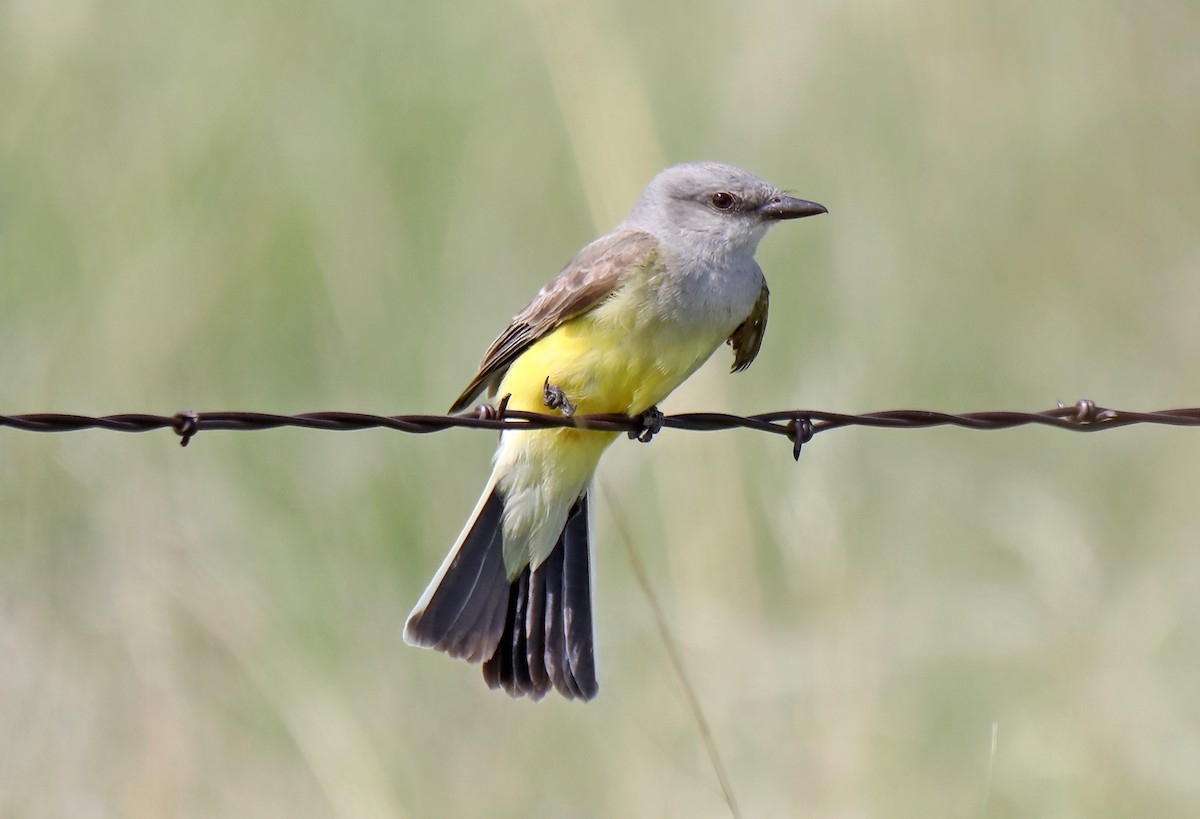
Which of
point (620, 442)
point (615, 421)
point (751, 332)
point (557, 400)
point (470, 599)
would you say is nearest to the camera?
point (615, 421)

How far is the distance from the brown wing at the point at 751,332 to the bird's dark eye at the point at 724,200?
295mm

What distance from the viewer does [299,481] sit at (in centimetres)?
657

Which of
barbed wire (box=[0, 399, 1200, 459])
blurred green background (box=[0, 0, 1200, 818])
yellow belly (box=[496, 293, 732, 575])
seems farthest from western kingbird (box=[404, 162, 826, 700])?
blurred green background (box=[0, 0, 1200, 818])

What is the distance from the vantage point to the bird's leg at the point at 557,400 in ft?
14.4

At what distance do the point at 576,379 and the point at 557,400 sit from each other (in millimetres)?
82

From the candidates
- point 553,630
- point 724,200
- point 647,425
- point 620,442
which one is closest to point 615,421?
point 647,425

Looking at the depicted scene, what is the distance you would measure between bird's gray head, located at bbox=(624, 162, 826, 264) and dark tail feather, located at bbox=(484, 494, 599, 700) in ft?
2.93

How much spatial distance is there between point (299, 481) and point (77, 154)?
1.80 m

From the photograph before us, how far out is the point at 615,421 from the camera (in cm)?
426

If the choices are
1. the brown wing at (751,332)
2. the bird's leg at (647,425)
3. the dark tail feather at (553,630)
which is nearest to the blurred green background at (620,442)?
the bird's leg at (647,425)

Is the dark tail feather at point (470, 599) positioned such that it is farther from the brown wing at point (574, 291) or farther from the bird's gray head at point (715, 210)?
the bird's gray head at point (715, 210)

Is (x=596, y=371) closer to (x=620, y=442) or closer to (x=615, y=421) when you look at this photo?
(x=615, y=421)

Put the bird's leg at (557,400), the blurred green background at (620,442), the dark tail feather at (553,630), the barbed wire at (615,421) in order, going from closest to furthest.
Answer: the barbed wire at (615,421)
the bird's leg at (557,400)
the dark tail feather at (553,630)
the blurred green background at (620,442)

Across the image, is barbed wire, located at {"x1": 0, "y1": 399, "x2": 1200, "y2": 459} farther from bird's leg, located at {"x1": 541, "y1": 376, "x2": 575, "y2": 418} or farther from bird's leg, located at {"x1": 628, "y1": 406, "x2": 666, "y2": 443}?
bird's leg, located at {"x1": 541, "y1": 376, "x2": 575, "y2": 418}
